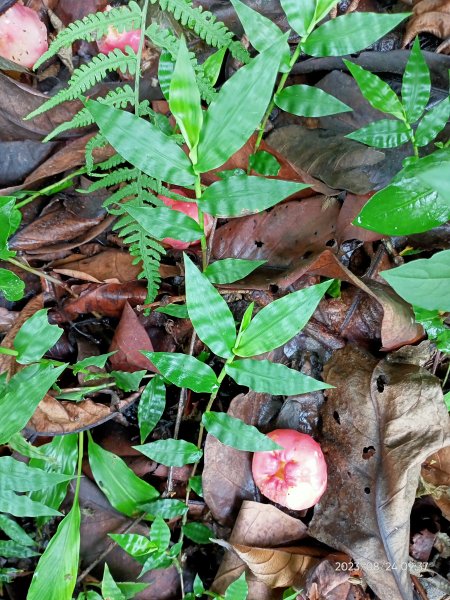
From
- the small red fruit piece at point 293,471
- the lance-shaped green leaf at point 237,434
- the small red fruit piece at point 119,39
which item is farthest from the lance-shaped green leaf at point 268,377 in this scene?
the small red fruit piece at point 119,39

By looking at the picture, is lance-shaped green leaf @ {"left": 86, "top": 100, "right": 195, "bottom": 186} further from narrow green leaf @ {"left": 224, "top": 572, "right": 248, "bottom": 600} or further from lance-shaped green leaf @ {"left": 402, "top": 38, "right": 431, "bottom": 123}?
narrow green leaf @ {"left": 224, "top": 572, "right": 248, "bottom": 600}

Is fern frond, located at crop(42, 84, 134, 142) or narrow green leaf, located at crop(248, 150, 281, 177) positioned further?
narrow green leaf, located at crop(248, 150, 281, 177)

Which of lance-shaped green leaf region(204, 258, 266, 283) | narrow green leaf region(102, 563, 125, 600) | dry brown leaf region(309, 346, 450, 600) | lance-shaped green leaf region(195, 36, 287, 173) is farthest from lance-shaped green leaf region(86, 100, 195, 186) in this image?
narrow green leaf region(102, 563, 125, 600)

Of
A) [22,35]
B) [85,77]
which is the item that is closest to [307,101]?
[85,77]

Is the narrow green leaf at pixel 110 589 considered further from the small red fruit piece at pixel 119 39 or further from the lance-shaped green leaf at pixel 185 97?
the small red fruit piece at pixel 119 39

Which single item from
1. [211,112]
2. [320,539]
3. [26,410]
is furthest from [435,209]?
[26,410]
